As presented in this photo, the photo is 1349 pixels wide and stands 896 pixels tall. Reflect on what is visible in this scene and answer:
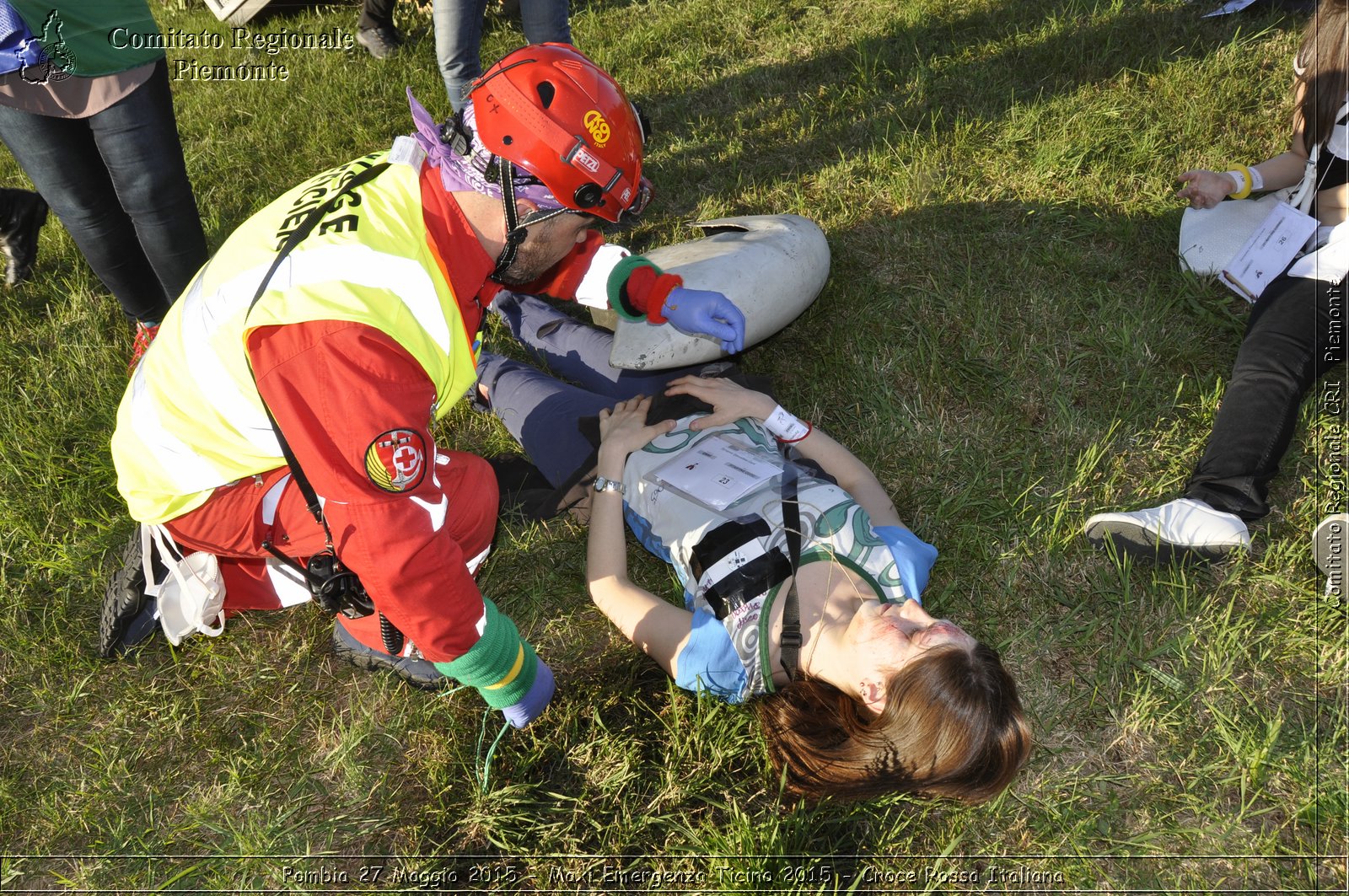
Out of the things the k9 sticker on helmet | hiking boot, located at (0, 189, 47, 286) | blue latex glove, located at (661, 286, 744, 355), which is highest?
hiking boot, located at (0, 189, 47, 286)

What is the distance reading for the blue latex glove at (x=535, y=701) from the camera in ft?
9.48

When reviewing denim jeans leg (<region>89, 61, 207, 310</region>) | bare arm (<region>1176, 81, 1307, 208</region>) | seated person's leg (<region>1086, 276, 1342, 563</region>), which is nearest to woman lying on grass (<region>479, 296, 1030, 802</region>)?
seated person's leg (<region>1086, 276, 1342, 563</region>)

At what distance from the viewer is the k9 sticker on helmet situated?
2129mm

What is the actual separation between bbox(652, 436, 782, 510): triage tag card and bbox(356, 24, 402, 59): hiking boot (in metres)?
4.61

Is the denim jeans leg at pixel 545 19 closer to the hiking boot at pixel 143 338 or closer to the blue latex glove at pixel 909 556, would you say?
the hiking boot at pixel 143 338

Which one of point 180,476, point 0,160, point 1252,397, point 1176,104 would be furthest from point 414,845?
point 0,160

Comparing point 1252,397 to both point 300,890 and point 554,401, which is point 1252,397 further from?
point 300,890

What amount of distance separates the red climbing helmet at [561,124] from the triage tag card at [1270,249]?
116 inches

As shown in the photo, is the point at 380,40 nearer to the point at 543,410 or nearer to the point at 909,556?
the point at 543,410

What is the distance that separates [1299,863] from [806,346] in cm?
270

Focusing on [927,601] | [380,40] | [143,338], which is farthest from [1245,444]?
[380,40]

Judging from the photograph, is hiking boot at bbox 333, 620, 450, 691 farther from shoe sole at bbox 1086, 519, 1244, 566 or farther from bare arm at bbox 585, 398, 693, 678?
shoe sole at bbox 1086, 519, 1244, 566

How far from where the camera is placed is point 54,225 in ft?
16.6

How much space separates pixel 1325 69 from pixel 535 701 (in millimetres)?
4230
